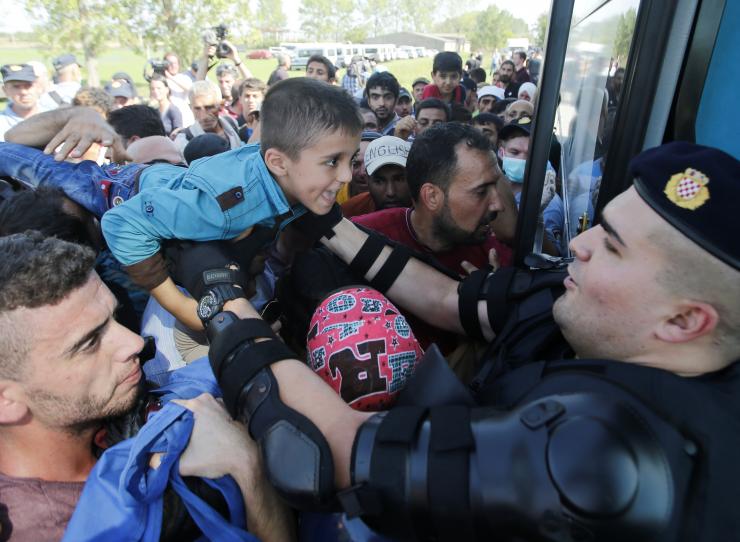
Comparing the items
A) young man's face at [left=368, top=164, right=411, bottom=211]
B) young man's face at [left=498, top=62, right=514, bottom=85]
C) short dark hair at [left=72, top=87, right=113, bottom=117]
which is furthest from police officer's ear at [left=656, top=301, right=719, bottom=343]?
young man's face at [left=498, top=62, right=514, bottom=85]

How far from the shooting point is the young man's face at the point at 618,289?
117cm

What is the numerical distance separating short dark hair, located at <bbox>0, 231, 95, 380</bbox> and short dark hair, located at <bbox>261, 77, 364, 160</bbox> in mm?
868

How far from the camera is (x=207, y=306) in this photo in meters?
1.46

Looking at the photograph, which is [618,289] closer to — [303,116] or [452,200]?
[303,116]

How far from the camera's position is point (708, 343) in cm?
114

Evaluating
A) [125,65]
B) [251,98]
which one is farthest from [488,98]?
[125,65]

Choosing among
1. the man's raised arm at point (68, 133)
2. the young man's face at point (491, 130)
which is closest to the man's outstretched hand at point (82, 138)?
the man's raised arm at point (68, 133)

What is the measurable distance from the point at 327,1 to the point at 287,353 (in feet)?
245

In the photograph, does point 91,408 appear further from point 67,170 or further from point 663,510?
point 67,170

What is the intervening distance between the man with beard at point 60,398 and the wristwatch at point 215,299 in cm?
19

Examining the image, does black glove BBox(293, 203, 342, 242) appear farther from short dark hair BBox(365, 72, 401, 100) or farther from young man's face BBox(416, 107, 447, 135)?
short dark hair BBox(365, 72, 401, 100)

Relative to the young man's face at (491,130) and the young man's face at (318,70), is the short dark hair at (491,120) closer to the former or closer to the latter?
the young man's face at (491,130)

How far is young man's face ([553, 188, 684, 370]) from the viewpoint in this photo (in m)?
1.17

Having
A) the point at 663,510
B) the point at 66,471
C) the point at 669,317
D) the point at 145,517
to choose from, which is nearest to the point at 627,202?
the point at 669,317
